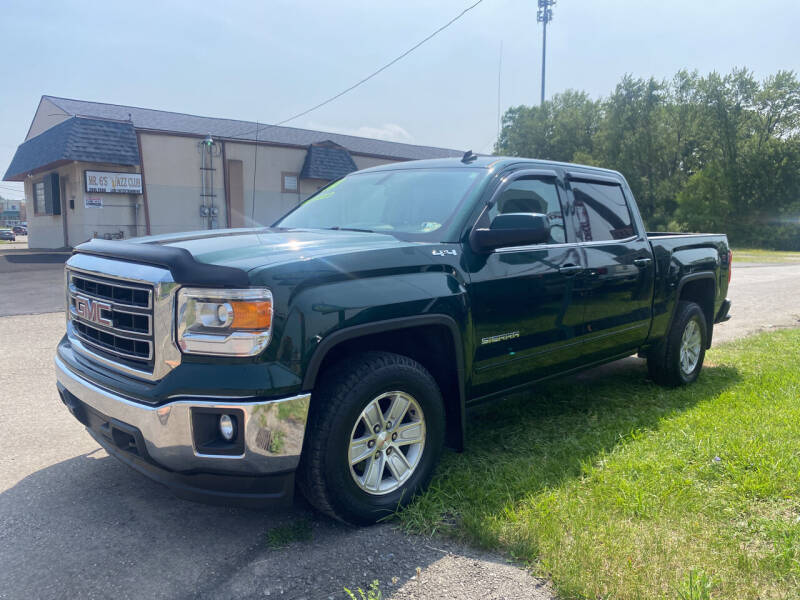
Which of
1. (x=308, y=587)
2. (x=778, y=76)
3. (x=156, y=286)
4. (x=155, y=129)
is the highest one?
(x=778, y=76)

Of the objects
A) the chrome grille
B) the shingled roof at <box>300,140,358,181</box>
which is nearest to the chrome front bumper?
the chrome grille

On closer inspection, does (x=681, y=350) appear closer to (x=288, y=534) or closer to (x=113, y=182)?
(x=288, y=534)

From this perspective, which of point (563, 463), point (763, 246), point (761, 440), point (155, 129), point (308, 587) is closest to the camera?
point (308, 587)

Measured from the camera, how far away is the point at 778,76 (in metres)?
46.2

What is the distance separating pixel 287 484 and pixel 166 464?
52cm

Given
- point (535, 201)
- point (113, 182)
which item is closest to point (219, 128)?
point (113, 182)

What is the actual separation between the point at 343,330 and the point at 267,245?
0.61 meters

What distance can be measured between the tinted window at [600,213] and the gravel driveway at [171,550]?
99.8 inches

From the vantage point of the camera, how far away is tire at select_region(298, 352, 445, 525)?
2.75 m

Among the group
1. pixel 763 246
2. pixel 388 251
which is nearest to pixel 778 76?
pixel 763 246

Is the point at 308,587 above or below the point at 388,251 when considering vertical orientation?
below

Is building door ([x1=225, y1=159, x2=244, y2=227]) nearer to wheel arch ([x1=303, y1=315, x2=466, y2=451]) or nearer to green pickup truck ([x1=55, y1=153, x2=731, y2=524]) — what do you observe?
green pickup truck ([x1=55, y1=153, x2=731, y2=524])

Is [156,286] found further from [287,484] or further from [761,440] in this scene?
[761,440]

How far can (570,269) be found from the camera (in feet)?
13.1
